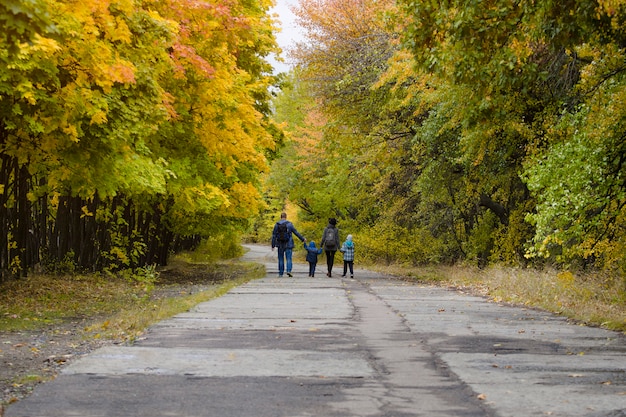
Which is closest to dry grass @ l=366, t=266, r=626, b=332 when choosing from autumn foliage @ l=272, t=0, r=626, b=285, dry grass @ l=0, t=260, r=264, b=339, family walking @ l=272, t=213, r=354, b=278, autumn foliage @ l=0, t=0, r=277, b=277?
autumn foliage @ l=272, t=0, r=626, b=285

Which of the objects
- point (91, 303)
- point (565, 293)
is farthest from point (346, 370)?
point (91, 303)

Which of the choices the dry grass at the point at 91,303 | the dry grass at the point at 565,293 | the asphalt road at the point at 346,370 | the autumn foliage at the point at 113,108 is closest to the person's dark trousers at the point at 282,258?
the autumn foliage at the point at 113,108

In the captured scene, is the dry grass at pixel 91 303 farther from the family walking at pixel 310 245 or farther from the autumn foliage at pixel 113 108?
the family walking at pixel 310 245

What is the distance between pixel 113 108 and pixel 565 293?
889 centimetres

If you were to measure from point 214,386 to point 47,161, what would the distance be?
33.6 feet

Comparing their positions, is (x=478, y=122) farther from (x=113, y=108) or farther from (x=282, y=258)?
(x=282, y=258)

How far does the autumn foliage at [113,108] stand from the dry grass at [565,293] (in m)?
6.91

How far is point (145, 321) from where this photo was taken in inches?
402

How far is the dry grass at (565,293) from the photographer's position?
12125mm

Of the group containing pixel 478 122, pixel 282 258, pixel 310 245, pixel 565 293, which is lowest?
pixel 565 293

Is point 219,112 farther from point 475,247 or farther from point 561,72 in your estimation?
point 475,247

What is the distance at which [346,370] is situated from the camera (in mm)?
6844

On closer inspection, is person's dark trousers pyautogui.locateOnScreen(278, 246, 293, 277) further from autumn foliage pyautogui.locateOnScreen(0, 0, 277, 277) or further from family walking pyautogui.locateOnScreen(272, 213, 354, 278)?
autumn foliage pyautogui.locateOnScreen(0, 0, 277, 277)

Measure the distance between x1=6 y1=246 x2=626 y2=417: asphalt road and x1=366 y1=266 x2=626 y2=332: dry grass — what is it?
3.31ft
